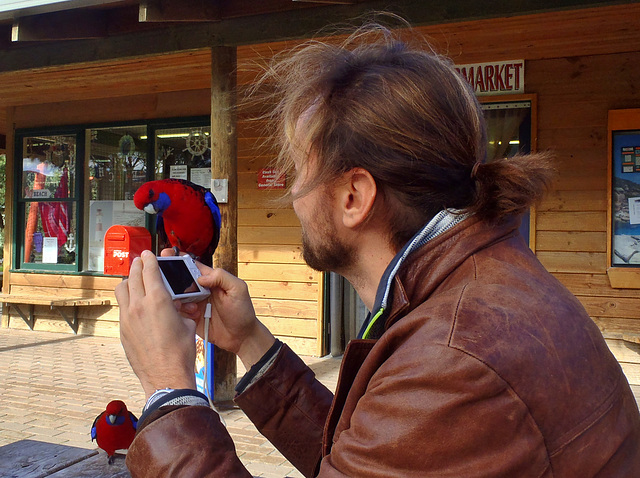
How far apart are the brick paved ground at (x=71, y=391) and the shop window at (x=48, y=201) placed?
104 cm

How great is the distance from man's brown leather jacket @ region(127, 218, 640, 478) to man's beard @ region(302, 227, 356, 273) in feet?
0.59

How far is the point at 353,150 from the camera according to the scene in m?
1.07

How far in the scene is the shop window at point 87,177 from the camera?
688 centimetres

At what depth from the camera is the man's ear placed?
3.52ft

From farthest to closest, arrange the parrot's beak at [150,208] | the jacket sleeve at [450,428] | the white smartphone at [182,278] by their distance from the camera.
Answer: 1. the parrot's beak at [150,208]
2. the white smartphone at [182,278]
3. the jacket sleeve at [450,428]

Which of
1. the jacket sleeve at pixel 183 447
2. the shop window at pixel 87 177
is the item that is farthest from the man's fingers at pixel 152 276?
the shop window at pixel 87 177

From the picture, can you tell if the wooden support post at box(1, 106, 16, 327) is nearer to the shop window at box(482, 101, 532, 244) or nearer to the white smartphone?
the shop window at box(482, 101, 532, 244)

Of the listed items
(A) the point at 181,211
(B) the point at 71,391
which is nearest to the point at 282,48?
(A) the point at 181,211

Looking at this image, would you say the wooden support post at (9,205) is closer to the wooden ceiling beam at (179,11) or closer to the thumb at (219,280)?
the wooden ceiling beam at (179,11)

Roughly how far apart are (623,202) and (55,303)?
20.5ft

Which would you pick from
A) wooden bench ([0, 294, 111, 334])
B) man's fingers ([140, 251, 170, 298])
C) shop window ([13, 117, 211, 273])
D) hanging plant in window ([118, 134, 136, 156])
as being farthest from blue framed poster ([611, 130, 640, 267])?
wooden bench ([0, 294, 111, 334])

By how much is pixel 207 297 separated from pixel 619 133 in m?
4.70

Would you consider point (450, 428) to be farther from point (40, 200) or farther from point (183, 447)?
point (40, 200)

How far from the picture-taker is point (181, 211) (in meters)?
3.15
